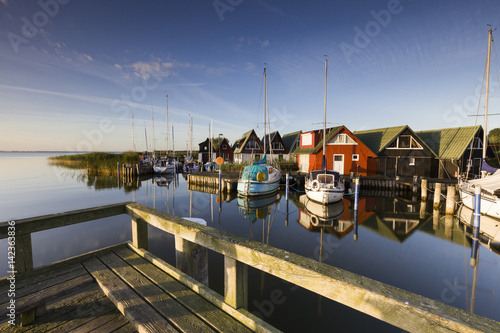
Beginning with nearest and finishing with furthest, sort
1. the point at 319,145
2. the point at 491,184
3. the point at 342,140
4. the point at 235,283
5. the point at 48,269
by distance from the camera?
1. the point at 235,283
2. the point at 48,269
3. the point at 491,184
4. the point at 319,145
5. the point at 342,140

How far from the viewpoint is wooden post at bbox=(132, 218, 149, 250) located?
3623mm

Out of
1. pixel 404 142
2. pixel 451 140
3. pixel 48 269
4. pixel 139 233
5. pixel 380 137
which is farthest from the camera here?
pixel 380 137

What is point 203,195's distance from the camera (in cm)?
2303

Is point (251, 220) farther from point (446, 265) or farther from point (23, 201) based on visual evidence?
point (23, 201)

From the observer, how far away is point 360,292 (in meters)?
1.52

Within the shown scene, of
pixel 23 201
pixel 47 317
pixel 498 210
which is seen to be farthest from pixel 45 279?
pixel 23 201

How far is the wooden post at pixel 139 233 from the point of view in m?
3.62

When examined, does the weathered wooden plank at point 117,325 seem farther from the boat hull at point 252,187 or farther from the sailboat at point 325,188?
the boat hull at point 252,187

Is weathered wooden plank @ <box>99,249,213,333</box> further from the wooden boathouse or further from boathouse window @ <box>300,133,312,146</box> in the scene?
boathouse window @ <box>300,133,312,146</box>

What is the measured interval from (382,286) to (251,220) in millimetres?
13576

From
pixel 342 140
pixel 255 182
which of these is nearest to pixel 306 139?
pixel 342 140

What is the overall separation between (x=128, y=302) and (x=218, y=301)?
40.7 inches

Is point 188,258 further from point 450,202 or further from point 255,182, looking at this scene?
point 450,202

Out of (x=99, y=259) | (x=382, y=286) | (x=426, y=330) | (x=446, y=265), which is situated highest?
(x=382, y=286)
